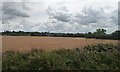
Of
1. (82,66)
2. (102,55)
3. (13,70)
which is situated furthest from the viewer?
(102,55)

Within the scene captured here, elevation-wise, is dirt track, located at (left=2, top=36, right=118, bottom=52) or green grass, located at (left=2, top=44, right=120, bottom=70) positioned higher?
dirt track, located at (left=2, top=36, right=118, bottom=52)

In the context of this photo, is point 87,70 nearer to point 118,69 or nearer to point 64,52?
point 118,69

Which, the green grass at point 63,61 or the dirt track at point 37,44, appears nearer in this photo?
the green grass at point 63,61

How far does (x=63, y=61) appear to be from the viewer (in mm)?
11422

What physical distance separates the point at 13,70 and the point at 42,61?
1.32 meters

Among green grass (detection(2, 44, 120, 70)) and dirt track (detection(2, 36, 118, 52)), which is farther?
dirt track (detection(2, 36, 118, 52))

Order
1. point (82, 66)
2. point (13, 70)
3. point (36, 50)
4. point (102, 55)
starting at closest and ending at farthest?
1. point (13, 70)
2. point (82, 66)
3. point (102, 55)
4. point (36, 50)

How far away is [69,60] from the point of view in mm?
11648

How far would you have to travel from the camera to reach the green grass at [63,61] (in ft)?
35.2

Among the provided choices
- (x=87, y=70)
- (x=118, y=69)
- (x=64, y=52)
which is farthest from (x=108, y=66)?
(x=64, y=52)

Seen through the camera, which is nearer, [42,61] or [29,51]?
[42,61]

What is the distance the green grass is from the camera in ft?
35.2

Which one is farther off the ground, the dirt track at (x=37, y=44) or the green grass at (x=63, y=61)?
the dirt track at (x=37, y=44)

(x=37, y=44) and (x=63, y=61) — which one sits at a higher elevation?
(x=37, y=44)
